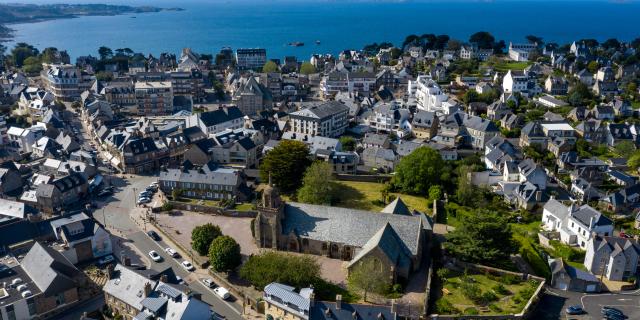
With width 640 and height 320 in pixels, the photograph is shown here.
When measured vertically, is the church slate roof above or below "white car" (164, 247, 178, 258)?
above

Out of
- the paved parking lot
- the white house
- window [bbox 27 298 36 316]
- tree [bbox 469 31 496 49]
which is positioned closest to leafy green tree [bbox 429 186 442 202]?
the white house

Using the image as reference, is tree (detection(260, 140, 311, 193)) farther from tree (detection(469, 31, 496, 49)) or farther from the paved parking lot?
tree (detection(469, 31, 496, 49))

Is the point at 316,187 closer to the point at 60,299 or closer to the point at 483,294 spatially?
the point at 483,294

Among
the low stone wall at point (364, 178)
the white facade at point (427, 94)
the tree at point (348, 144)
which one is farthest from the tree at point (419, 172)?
the white facade at point (427, 94)

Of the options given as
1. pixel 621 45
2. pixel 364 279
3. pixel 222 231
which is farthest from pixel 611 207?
pixel 621 45

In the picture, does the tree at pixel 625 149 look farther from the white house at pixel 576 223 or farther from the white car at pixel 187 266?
the white car at pixel 187 266

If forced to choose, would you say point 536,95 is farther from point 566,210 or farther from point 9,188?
point 9,188

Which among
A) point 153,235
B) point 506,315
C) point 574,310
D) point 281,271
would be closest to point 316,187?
point 153,235
